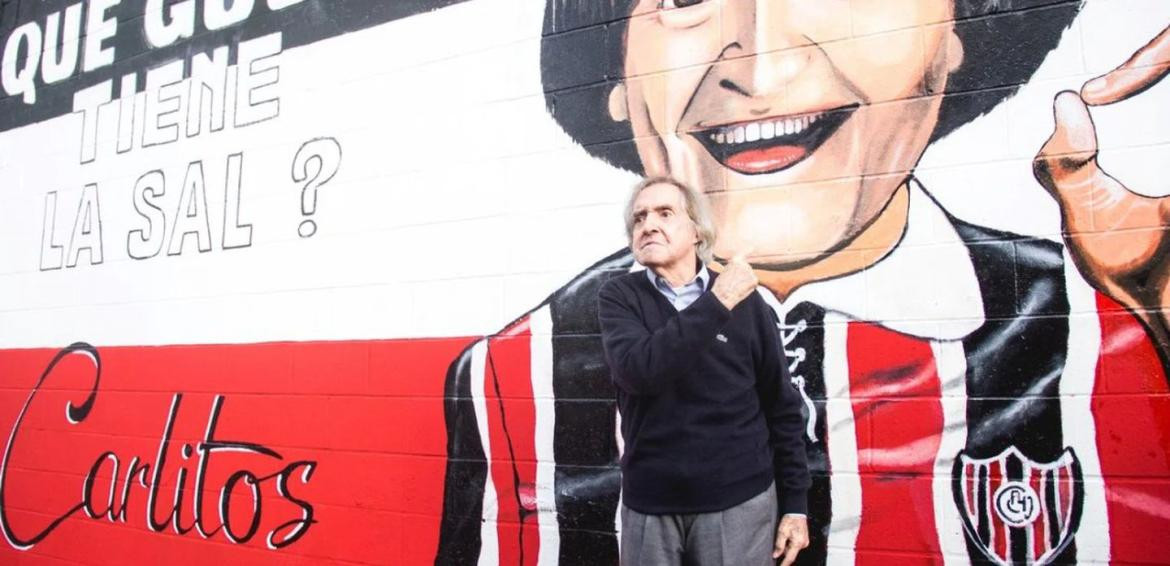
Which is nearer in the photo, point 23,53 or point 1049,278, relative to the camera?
point 1049,278

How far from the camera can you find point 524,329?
2902mm

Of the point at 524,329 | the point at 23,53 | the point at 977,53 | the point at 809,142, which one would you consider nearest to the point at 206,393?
the point at 524,329

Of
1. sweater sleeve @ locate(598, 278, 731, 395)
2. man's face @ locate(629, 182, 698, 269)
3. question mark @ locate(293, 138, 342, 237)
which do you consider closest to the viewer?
sweater sleeve @ locate(598, 278, 731, 395)

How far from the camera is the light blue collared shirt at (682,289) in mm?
1961

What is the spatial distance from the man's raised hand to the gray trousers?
1.59 ft

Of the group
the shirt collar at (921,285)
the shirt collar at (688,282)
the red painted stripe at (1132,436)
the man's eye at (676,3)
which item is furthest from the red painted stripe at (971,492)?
the man's eye at (676,3)

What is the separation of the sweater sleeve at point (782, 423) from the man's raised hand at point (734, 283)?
25 centimetres

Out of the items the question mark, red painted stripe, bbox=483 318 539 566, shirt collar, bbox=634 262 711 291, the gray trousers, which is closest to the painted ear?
shirt collar, bbox=634 262 711 291

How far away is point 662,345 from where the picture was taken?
5.72ft

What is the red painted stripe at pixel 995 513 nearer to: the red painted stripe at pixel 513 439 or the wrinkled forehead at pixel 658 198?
the wrinkled forehead at pixel 658 198

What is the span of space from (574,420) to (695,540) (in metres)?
1.05

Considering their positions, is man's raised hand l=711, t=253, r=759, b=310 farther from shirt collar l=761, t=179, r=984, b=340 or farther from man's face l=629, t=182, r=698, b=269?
shirt collar l=761, t=179, r=984, b=340

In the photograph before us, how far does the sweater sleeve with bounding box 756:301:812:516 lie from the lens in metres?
1.97

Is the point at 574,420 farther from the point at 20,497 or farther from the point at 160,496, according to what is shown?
the point at 20,497
